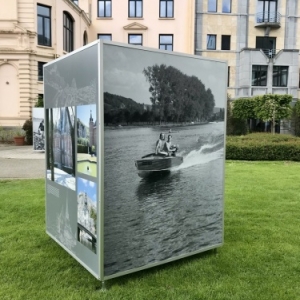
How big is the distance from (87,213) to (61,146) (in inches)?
40.1

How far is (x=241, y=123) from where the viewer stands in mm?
32438

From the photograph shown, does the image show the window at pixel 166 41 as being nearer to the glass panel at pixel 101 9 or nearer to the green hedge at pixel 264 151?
the glass panel at pixel 101 9

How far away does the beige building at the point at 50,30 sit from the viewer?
1068 inches

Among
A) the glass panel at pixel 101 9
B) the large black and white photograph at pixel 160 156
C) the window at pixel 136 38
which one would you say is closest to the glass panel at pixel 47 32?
the glass panel at pixel 101 9

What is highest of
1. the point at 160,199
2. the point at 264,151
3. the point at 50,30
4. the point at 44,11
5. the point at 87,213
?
the point at 44,11

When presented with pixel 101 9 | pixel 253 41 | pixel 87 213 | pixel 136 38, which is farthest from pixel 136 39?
pixel 87 213

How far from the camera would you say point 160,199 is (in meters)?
3.87

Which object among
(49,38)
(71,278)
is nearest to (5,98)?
(49,38)

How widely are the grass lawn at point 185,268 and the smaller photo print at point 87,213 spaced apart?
47cm

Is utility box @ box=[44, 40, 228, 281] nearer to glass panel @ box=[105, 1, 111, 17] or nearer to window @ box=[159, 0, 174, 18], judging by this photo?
window @ box=[159, 0, 174, 18]

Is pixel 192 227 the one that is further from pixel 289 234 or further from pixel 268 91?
pixel 268 91

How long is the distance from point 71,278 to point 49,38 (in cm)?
2845

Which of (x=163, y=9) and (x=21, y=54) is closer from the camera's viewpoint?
(x=21, y=54)

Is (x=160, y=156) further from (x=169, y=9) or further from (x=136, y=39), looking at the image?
(x=169, y=9)
